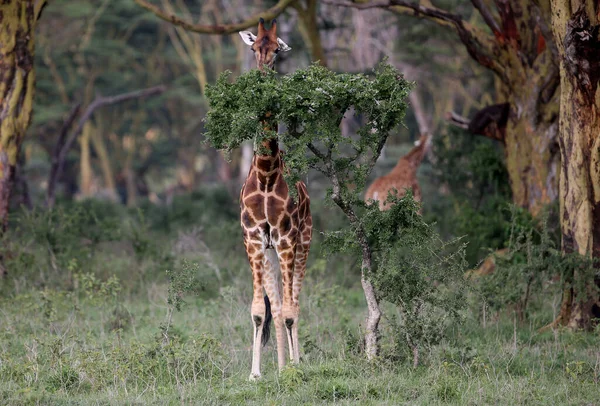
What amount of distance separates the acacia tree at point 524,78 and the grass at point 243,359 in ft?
5.60

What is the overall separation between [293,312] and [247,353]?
937mm

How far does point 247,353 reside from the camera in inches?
317

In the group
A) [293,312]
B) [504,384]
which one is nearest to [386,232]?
[293,312]

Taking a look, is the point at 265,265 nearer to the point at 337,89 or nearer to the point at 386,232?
the point at 386,232

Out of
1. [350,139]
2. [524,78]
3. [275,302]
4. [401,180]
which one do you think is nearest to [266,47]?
[350,139]

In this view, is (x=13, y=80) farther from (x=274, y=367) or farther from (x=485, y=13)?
(x=485, y=13)

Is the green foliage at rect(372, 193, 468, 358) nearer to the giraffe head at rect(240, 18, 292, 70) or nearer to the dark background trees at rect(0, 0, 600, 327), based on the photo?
the giraffe head at rect(240, 18, 292, 70)

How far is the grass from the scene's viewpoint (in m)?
6.38

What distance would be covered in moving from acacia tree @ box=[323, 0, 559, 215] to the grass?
1706 millimetres

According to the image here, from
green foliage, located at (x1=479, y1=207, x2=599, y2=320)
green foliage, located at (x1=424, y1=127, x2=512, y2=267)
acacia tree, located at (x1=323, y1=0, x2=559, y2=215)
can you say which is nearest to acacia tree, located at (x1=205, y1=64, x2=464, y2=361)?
green foliage, located at (x1=479, y1=207, x2=599, y2=320)

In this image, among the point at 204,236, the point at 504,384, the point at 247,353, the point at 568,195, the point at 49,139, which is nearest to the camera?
the point at 504,384

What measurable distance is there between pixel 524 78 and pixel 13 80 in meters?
6.32

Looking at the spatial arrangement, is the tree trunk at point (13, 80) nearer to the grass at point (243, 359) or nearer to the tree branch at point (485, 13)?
the grass at point (243, 359)

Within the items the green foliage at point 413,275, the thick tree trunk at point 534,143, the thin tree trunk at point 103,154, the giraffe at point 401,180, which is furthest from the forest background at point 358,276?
the thin tree trunk at point 103,154
